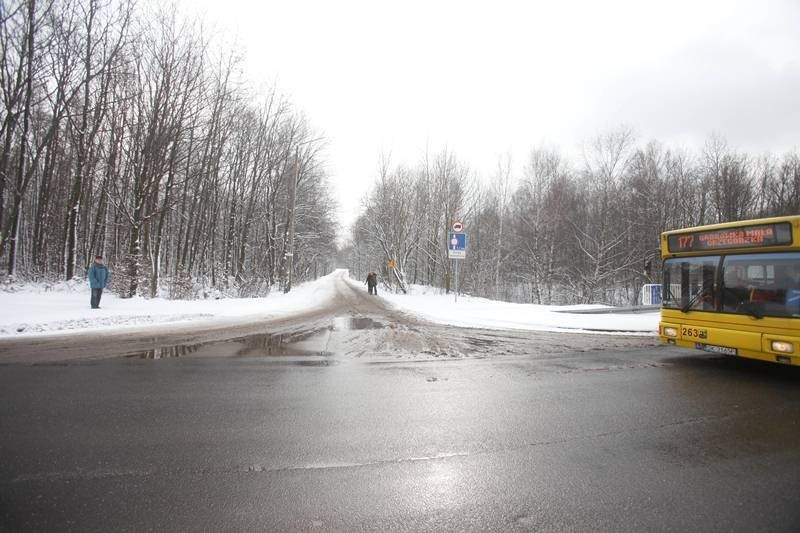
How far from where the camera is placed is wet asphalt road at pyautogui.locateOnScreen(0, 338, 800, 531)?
105 inches

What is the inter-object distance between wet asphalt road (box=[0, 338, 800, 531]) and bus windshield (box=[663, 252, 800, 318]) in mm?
1219

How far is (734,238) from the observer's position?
6.88 m

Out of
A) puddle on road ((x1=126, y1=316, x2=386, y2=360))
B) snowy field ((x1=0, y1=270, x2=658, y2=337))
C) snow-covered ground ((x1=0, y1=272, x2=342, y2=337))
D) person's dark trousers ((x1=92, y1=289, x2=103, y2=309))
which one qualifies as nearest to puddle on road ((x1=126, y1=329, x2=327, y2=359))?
puddle on road ((x1=126, y1=316, x2=386, y2=360))

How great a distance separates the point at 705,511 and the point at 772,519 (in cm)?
38

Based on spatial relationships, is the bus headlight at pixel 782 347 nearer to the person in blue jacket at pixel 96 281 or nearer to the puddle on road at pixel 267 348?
the puddle on road at pixel 267 348

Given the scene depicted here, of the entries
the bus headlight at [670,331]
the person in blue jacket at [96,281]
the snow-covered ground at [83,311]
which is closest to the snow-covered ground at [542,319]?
the bus headlight at [670,331]

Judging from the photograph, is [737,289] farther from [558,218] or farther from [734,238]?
[558,218]

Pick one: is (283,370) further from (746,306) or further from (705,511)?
(746,306)

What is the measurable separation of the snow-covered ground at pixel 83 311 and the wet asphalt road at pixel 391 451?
17.8 feet

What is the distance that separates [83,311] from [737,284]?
17395 millimetres

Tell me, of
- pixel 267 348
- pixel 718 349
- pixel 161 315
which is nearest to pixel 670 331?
pixel 718 349

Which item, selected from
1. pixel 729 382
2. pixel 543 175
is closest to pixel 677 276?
pixel 729 382

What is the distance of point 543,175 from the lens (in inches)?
1460

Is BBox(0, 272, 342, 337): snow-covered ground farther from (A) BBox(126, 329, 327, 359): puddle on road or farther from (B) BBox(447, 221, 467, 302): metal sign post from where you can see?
(B) BBox(447, 221, 467, 302): metal sign post
